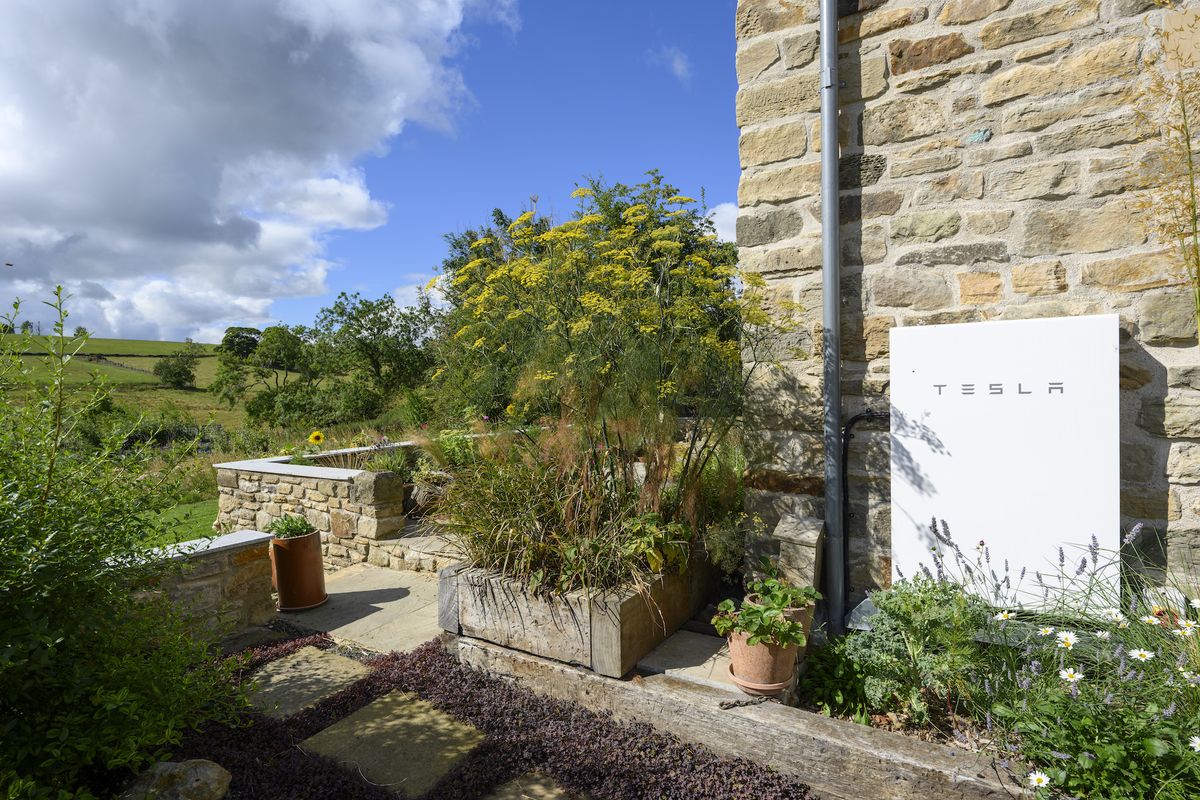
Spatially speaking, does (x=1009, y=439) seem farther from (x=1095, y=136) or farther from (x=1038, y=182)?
(x=1095, y=136)

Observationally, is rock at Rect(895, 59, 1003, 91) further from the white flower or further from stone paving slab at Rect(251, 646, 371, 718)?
stone paving slab at Rect(251, 646, 371, 718)

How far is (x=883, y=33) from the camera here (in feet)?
9.82

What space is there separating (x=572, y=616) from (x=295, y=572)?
2564 millimetres

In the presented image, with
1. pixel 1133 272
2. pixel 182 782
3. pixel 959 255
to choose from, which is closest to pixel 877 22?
pixel 959 255

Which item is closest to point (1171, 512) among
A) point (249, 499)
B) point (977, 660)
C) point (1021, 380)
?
point (1021, 380)

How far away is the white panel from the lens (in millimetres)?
2492

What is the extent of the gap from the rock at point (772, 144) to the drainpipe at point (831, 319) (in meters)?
0.17

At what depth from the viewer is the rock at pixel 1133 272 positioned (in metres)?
2.48

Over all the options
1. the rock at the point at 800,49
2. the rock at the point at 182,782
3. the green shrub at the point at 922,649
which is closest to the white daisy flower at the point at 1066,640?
the green shrub at the point at 922,649

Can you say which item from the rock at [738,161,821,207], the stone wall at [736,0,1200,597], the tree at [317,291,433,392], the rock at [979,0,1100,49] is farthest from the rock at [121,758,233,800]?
the tree at [317,291,433,392]

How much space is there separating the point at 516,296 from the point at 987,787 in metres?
3.29

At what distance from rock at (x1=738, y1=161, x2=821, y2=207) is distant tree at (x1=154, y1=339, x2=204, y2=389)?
20991 mm

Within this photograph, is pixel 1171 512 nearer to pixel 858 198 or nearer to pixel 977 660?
pixel 977 660

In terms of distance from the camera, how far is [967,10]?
9.25ft
